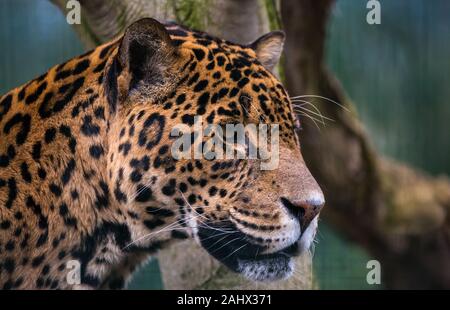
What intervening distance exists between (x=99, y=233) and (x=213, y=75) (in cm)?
83

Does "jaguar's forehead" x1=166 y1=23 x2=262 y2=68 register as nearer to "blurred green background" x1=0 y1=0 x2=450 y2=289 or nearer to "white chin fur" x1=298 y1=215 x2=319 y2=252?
"white chin fur" x1=298 y1=215 x2=319 y2=252

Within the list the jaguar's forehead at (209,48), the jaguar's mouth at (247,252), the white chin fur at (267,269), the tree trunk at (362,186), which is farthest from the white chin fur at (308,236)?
the tree trunk at (362,186)

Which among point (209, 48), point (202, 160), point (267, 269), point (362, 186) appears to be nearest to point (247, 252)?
point (267, 269)

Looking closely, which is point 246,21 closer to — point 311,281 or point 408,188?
point 311,281

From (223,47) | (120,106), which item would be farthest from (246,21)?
(120,106)

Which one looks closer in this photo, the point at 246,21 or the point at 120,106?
the point at 120,106

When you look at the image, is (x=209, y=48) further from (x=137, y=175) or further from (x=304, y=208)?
(x=304, y=208)

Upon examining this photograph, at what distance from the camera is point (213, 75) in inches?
124

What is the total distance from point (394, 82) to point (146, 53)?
4.96 m

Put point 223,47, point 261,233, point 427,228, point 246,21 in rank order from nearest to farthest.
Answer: point 261,233, point 223,47, point 246,21, point 427,228

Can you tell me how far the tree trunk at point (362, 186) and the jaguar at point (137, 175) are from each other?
2566mm

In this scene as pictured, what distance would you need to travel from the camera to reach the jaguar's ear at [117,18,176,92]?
299 centimetres

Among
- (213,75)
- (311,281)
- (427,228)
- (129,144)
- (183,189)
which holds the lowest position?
(427,228)

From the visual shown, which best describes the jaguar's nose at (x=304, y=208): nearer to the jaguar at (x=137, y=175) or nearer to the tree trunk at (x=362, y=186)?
the jaguar at (x=137, y=175)
